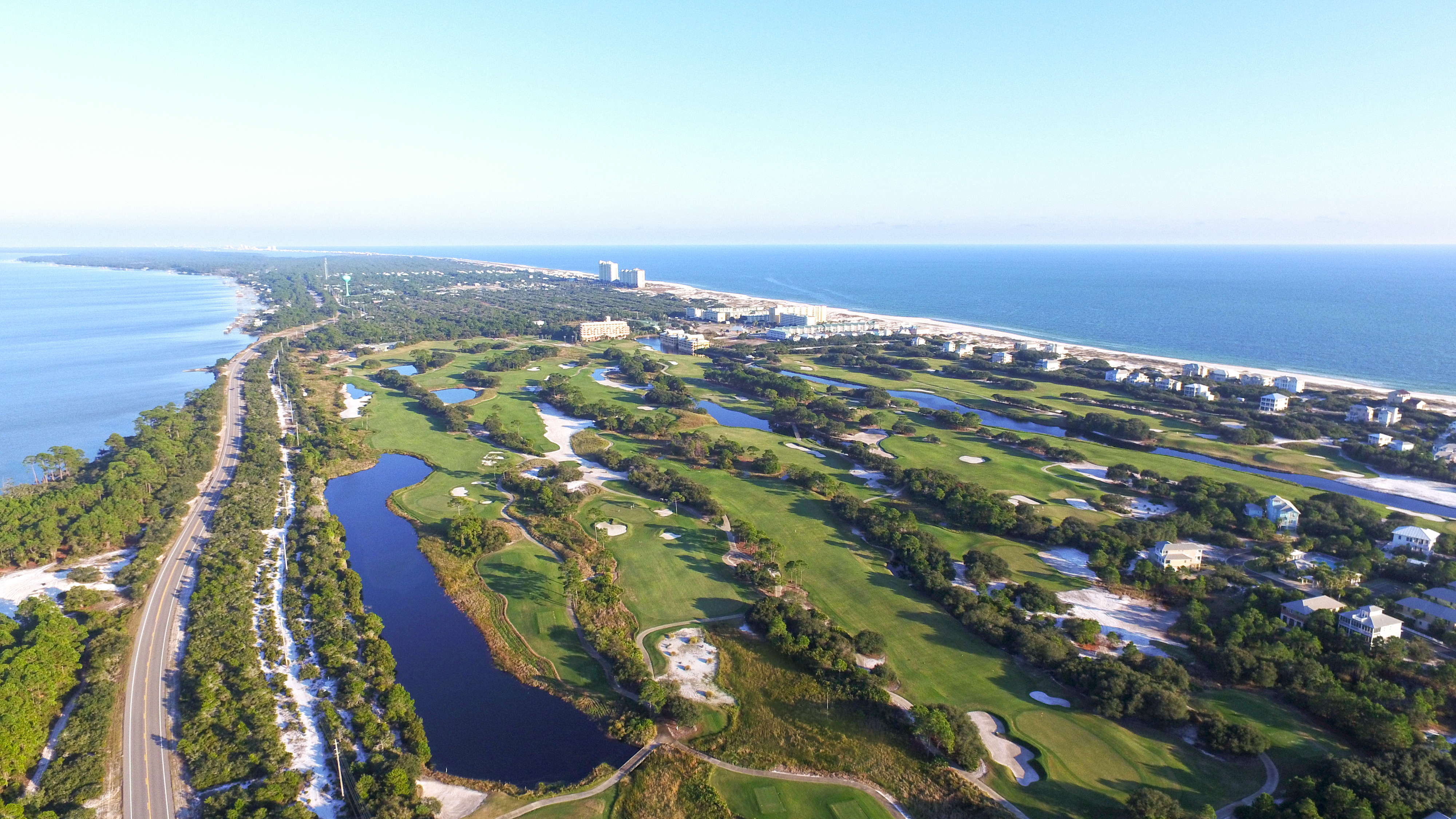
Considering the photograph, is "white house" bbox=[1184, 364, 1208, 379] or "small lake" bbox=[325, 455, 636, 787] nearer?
"small lake" bbox=[325, 455, 636, 787]

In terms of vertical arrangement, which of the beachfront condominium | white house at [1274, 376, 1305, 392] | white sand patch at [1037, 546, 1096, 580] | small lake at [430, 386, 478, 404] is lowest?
white sand patch at [1037, 546, 1096, 580]

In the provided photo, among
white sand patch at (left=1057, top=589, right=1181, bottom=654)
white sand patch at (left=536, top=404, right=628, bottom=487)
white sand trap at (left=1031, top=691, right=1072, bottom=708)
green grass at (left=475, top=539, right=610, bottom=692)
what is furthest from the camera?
white sand patch at (left=536, top=404, right=628, bottom=487)

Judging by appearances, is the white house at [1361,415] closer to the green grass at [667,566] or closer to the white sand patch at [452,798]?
the green grass at [667,566]

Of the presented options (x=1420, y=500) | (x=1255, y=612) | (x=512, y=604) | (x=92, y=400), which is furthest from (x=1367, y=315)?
(x=92, y=400)

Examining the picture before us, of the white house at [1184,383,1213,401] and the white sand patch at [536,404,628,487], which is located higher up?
the white house at [1184,383,1213,401]

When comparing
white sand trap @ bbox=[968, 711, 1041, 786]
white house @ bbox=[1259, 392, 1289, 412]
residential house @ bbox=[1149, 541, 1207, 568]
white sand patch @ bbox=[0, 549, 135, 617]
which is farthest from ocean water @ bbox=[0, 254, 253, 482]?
white house @ bbox=[1259, 392, 1289, 412]

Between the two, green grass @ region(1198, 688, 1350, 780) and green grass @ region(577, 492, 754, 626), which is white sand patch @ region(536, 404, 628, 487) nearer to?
green grass @ region(577, 492, 754, 626)

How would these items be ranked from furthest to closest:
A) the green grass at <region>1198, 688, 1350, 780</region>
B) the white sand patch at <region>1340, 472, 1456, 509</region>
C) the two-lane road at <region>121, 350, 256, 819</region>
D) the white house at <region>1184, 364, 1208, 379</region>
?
the white house at <region>1184, 364, 1208, 379</region> < the white sand patch at <region>1340, 472, 1456, 509</region> < the green grass at <region>1198, 688, 1350, 780</region> < the two-lane road at <region>121, 350, 256, 819</region>
